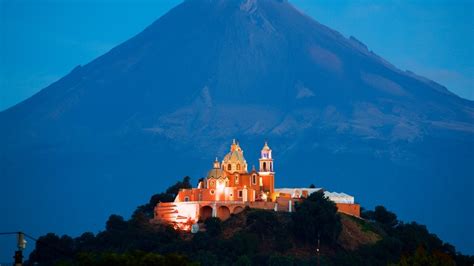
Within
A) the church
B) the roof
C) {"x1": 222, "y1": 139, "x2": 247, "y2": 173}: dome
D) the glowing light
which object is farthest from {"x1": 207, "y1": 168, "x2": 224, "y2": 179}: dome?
the roof

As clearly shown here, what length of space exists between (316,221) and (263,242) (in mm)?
5039

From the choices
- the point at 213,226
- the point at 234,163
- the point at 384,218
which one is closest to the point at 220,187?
the point at 234,163

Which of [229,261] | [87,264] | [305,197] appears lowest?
[87,264]

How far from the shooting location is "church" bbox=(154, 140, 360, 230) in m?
126

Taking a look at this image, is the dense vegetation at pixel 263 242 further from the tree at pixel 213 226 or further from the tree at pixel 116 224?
the tree at pixel 116 224

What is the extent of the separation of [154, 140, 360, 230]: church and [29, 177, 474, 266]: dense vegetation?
1.67 meters

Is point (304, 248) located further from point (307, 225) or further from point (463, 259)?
point (463, 259)

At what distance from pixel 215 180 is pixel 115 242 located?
1081 centimetres

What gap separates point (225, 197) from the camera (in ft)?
418

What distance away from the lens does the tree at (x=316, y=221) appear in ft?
400

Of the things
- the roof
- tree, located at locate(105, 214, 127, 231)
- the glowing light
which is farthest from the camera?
the roof

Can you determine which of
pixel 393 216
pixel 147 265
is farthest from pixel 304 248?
pixel 147 265

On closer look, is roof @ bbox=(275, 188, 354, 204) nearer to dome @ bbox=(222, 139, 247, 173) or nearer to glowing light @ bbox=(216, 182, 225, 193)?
Result: dome @ bbox=(222, 139, 247, 173)

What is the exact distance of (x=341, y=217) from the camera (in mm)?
128875
